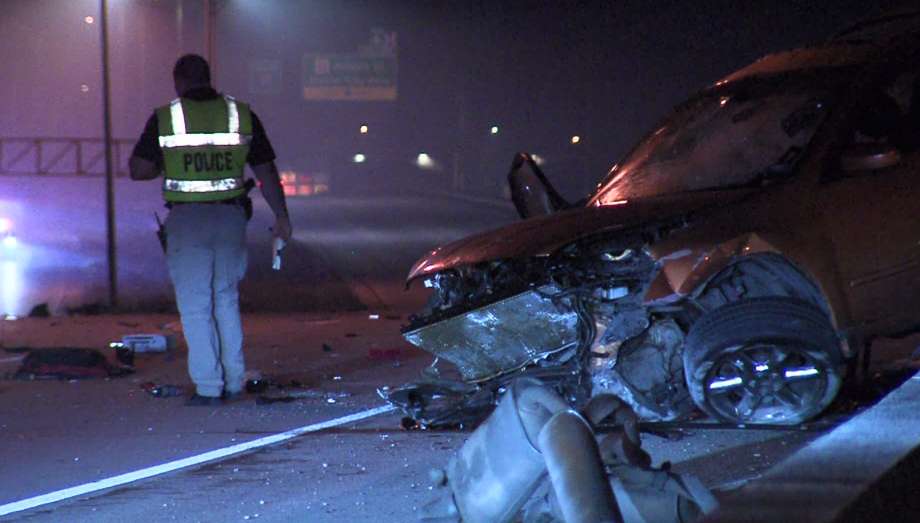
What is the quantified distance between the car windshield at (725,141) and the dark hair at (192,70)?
2.41 metres

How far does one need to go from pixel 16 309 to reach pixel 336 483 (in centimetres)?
964

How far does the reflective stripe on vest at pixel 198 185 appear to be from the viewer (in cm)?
859

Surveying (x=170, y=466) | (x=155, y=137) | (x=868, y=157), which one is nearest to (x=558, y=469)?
(x=170, y=466)

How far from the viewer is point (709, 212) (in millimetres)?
7348

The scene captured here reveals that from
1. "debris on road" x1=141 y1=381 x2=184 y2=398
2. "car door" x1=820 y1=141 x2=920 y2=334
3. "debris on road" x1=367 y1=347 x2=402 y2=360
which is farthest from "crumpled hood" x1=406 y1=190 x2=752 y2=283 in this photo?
"debris on road" x1=367 y1=347 x2=402 y2=360

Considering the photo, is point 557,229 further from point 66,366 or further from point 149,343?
point 149,343

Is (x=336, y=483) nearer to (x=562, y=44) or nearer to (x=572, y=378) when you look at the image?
(x=572, y=378)

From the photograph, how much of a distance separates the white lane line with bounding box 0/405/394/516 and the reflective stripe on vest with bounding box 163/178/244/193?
1539 millimetres

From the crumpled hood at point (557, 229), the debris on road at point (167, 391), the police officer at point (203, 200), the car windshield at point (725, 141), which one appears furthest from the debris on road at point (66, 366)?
the car windshield at point (725, 141)

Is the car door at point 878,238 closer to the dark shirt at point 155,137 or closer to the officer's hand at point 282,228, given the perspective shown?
the officer's hand at point 282,228

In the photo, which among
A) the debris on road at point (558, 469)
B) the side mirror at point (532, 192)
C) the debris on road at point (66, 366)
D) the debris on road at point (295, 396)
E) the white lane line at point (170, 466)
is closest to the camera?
the debris on road at point (558, 469)

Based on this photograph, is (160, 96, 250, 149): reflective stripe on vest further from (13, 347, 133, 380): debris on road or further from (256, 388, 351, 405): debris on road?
(13, 347, 133, 380): debris on road

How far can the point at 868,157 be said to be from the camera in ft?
24.1

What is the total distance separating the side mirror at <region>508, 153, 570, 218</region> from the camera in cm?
904
